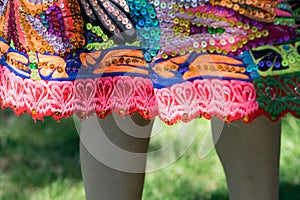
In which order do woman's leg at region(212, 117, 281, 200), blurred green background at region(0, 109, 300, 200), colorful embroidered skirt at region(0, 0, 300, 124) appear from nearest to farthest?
colorful embroidered skirt at region(0, 0, 300, 124) → woman's leg at region(212, 117, 281, 200) → blurred green background at region(0, 109, 300, 200)

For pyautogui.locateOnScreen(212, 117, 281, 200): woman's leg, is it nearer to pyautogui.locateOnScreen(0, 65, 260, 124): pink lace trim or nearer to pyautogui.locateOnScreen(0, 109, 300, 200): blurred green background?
pyautogui.locateOnScreen(0, 65, 260, 124): pink lace trim

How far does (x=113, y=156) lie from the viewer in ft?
4.75

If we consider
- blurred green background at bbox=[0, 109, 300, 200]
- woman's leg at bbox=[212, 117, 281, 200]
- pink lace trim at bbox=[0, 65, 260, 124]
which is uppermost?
pink lace trim at bbox=[0, 65, 260, 124]

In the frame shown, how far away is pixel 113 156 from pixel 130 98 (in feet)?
0.56

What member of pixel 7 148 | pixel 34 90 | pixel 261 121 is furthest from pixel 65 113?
pixel 7 148

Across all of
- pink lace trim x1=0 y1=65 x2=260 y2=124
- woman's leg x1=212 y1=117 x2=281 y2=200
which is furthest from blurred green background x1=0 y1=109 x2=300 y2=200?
pink lace trim x1=0 y1=65 x2=260 y2=124

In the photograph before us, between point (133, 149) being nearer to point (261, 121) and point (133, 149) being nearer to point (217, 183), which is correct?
point (261, 121)

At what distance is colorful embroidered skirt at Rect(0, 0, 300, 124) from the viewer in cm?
122

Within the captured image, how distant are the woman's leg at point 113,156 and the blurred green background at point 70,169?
2.49 ft

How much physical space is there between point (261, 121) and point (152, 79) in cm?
24

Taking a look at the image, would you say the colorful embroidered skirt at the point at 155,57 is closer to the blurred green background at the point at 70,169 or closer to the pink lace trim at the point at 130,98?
the pink lace trim at the point at 130,98

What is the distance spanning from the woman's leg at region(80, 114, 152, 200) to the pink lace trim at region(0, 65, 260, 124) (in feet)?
0.31

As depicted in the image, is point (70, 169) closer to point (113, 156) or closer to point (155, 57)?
point (113, 156)

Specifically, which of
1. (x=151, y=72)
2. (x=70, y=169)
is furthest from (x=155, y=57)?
(x=70, y=169)
